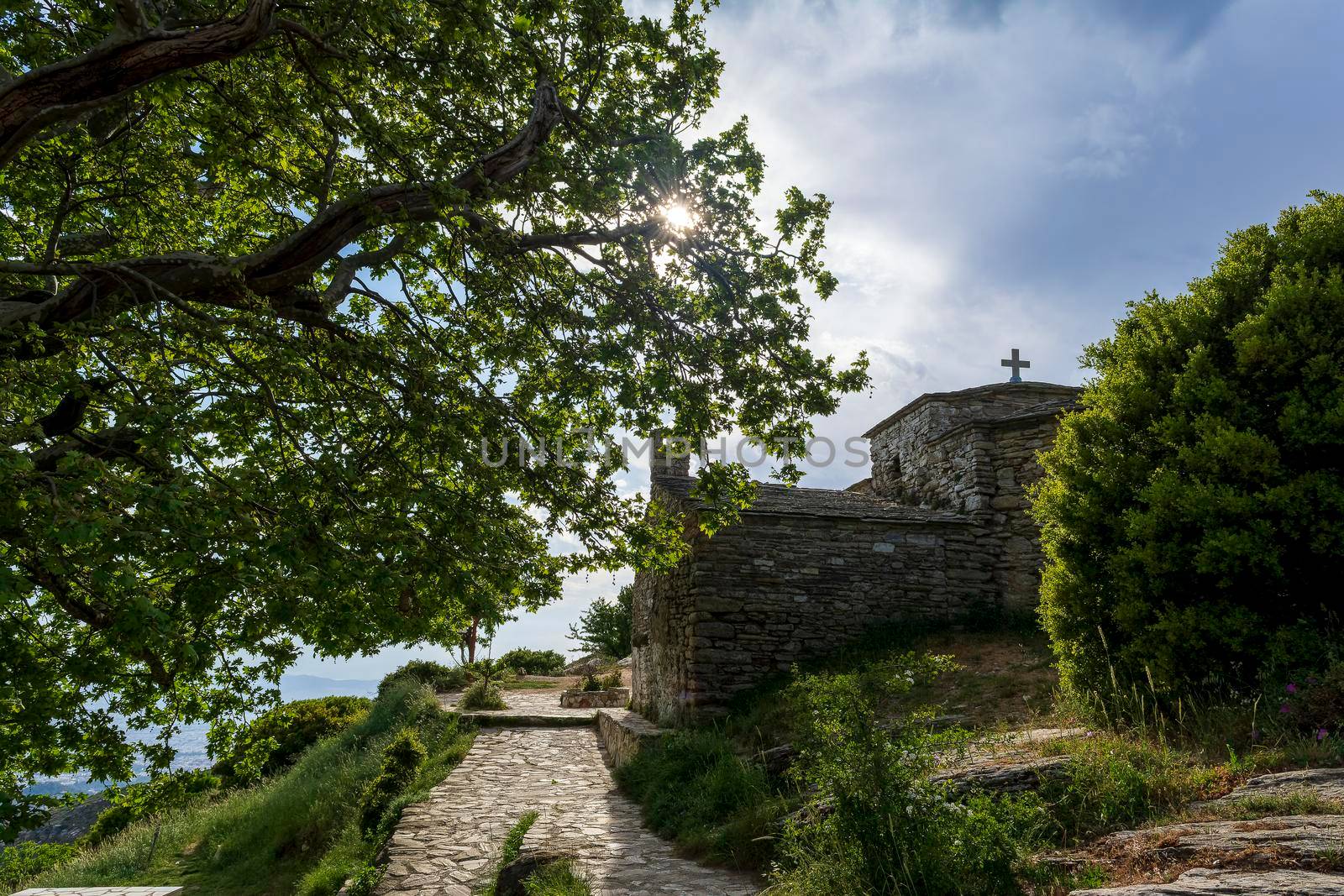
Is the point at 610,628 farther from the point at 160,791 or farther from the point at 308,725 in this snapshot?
the point at 160,791

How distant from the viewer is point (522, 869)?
5.58 meters

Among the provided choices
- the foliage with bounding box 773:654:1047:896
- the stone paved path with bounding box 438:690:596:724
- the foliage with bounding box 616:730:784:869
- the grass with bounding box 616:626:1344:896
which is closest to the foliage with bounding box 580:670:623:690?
the stone paved path with bounding box 438:690:596:724

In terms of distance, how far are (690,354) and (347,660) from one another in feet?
12.6

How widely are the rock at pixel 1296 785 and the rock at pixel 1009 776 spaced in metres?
0.93

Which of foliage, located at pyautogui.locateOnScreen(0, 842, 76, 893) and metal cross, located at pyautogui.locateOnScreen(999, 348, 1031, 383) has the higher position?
metal cross, located at pyautogui.locateOnScreen(999, 348, 1031, 383)

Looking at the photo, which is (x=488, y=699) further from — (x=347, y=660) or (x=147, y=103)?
(x=147, y=103)

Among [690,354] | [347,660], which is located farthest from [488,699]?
[690,354]

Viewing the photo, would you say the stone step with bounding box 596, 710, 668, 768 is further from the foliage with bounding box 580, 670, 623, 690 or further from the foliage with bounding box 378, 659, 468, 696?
the foliage with bounding box 378, 659, 468, 696

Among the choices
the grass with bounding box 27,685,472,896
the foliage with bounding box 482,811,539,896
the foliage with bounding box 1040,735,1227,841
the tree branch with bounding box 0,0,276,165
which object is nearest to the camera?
the tree branch with bounding box 0,0,276,165

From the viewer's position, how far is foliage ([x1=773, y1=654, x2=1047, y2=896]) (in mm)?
3619

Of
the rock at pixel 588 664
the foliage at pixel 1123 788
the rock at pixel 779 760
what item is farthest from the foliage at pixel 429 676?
the foliage at pixel 1123 788

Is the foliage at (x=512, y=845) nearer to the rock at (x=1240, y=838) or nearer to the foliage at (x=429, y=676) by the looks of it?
the rock at (x=1240, y=838)

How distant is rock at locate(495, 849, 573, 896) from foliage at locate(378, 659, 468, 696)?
1474cm

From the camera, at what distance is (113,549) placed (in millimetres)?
3432
